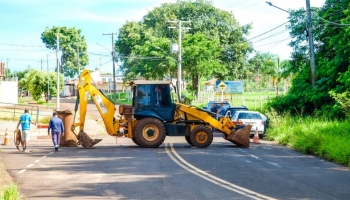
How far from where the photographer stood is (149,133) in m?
25.8

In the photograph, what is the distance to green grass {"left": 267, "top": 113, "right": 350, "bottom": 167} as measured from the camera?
22.1 m

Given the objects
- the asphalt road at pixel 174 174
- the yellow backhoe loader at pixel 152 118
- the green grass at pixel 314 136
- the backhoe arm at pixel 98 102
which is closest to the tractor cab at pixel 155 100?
the yellow backhoe loader at pixel 152 118

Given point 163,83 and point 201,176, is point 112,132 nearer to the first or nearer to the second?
point 163,83

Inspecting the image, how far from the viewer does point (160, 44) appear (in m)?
73.9

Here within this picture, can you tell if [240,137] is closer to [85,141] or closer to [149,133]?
[149,133]

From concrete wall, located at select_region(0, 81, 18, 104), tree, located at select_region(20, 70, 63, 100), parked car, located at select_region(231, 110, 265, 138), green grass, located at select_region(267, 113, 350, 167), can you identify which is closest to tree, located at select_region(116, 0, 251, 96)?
tree, located at select_region(20, 70, 63, 100)

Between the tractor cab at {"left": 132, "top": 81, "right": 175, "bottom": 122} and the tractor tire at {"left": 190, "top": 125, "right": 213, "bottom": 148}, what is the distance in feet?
3.80

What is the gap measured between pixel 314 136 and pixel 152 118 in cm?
689

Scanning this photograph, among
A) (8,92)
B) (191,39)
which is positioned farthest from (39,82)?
(191,39)

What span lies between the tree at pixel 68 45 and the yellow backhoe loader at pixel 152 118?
99.4 meters

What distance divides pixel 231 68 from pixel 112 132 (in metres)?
55.7

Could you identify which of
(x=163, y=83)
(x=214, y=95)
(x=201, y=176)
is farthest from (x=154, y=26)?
(x=201, y=176)

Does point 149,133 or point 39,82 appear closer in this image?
point 149,133

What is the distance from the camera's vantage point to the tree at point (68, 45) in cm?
12488
